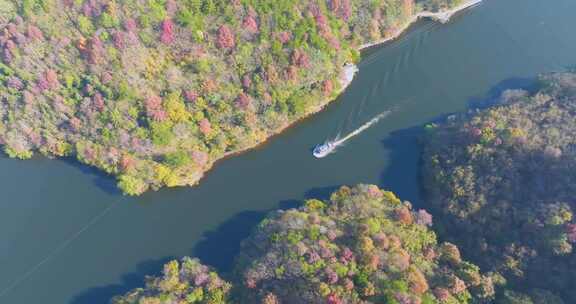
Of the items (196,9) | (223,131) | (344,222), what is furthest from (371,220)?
(196,9)

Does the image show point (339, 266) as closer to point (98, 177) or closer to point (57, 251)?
point (98, 177)

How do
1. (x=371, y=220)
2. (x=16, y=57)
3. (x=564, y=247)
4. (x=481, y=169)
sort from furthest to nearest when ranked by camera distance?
(x=16, y=57) < (x=481, y=169) < (x=371, y=220) < (x=564, y=247)

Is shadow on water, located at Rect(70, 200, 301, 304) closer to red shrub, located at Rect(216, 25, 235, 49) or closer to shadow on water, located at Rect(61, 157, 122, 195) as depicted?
shadow on water, located at Rect(61, 157, 122, 195)

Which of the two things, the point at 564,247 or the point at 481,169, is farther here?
the point at 481,169

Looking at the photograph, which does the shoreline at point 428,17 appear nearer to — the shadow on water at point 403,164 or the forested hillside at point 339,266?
the shadow on water at point 403,164

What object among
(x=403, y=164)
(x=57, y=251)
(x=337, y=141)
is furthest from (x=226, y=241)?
(x=403, y=164)

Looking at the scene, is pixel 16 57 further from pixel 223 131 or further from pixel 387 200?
pixel 387 200
